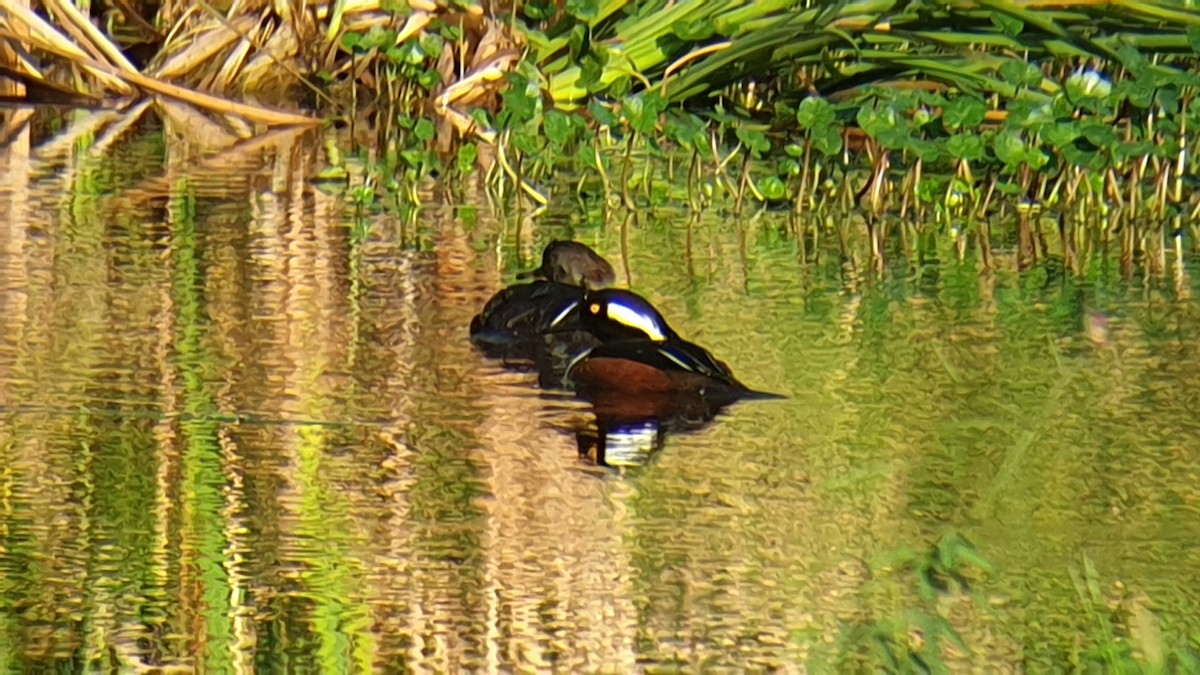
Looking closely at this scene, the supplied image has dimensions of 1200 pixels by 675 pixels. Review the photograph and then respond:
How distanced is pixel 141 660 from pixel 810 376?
4.88 feet

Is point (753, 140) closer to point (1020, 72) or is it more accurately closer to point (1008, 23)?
point (1020, 72)

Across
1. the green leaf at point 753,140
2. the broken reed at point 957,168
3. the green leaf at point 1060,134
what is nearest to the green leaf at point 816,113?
the broken reed at point 957,168

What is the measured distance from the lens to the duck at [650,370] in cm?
342

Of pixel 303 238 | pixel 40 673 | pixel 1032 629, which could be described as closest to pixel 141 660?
pixel 40 673

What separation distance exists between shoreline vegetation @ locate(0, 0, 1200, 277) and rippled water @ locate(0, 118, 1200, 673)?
1.95 ft

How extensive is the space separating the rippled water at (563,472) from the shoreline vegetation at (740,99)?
0.60m

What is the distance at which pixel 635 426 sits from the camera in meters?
3.29

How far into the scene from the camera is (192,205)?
198 inches

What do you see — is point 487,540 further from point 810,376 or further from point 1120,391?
point 1120,391

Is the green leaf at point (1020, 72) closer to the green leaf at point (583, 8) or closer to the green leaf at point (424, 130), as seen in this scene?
the green leaf at point (583, 8)

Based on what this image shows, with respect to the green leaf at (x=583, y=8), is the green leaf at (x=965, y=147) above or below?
below

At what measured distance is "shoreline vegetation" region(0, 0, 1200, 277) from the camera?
197 inches

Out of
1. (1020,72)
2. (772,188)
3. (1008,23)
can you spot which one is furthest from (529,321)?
(1008,23)

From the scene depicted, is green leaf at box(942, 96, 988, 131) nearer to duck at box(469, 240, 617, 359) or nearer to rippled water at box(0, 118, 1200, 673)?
rippled water at box(0, 118, 1200, 673)
